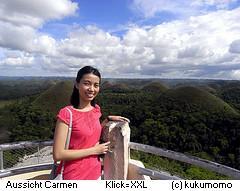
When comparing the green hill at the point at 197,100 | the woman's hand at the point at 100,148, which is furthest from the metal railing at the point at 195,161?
the green hill at the point at 197,100

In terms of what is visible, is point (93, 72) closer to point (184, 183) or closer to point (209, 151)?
point (184, 183)

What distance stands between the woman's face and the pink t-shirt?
0.12 metres

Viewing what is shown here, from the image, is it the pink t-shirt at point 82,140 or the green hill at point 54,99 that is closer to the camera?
the pink t-shirt at point 82,140

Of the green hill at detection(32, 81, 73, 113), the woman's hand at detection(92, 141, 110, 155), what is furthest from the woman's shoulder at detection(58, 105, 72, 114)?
the green hill at detection(32, 81, 73, 113)

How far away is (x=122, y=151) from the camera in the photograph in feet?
8.45

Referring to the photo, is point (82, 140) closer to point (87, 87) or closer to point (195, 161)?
point (87, 87)

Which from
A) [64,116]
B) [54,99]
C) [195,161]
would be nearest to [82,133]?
[64,116]

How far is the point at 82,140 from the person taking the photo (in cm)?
224

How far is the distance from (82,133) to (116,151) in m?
0.46

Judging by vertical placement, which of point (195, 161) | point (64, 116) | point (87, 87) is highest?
point (87, 87)

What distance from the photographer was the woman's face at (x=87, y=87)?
2.37 meters

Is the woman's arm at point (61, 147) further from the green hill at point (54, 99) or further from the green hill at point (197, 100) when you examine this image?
the green hill at point (54, 99)

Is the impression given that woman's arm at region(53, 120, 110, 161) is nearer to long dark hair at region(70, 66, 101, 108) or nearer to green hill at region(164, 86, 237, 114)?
long dark hair at region(70, 66, 101, 108)

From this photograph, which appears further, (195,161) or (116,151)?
(116,151)
